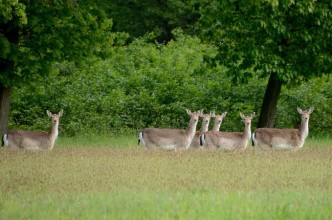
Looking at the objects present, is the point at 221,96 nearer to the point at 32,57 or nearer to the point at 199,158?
the point at 32,57

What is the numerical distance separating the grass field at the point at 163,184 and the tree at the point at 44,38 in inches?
99.0

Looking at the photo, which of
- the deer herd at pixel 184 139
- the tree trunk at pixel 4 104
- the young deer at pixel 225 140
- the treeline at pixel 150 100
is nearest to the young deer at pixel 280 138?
the deer herd at pixel 184 139

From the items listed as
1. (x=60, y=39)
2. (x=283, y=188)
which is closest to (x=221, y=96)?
(x=60, y=39)

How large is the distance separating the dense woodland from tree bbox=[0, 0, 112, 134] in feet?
0.09

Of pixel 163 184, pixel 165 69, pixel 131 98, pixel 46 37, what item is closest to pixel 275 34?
pixel 46 37

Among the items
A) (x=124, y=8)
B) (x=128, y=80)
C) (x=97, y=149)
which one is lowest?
(x=97, y=149)

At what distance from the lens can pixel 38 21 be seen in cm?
2109

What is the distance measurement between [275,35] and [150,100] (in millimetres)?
A: 6423

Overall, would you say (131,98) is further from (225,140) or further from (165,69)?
(225,140)

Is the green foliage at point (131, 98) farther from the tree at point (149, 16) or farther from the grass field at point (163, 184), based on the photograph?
the tree at point (149, 16)

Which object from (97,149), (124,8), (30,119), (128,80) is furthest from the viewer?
(124,8)

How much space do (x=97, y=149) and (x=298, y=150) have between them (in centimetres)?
443

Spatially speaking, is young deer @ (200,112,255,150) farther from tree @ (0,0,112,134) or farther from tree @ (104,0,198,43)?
tree @ (104,0,198,43)

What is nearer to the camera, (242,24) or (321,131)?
(242,24)
